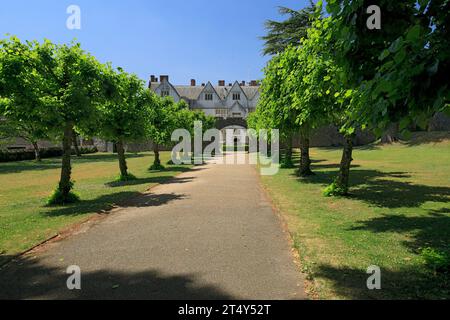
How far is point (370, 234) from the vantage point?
24.8ft

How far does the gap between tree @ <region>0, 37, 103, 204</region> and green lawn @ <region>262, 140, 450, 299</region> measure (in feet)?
26.1

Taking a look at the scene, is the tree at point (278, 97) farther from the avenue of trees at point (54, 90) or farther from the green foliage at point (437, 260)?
the green foliage at point (437, 260)

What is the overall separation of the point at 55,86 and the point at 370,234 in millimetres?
11111

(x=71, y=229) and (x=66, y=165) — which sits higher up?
(x=66, y=165)

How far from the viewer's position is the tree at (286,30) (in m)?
29.8

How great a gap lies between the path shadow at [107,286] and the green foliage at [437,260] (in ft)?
11.3

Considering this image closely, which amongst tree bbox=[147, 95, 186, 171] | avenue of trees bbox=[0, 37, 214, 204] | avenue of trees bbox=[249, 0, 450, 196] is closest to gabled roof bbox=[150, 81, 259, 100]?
tree bbox=[147, 95, 186, 171]

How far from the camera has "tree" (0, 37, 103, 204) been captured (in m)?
10.5

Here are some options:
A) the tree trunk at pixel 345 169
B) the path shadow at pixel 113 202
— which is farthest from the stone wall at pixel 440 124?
the path shadow at pixel 113 202

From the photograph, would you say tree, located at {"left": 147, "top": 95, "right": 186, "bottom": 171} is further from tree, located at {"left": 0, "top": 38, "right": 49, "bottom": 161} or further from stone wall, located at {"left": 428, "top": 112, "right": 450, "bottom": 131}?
stone wall, located at {"left": 428, "top": 112, "right": 450, "bottom": 131}

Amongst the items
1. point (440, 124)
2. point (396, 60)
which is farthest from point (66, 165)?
point (440, 124)

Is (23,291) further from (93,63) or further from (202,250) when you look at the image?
(93,63)

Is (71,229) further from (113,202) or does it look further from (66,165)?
(66,165)
